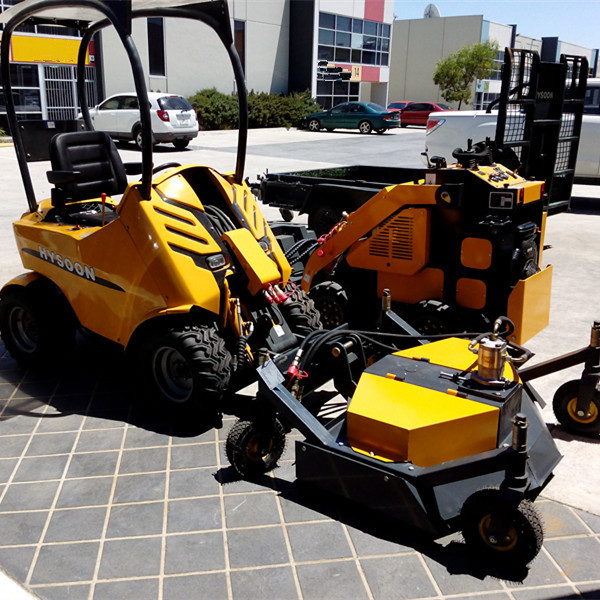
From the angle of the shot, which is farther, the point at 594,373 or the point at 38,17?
the point at 38,17

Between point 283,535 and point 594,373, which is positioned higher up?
point 594,373

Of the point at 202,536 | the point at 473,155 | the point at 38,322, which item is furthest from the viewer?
the point at 473,155

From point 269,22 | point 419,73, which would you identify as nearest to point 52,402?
point 269,22

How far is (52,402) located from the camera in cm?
496

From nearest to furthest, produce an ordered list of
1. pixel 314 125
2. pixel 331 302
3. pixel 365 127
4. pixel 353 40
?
pixel 331 302
pixel 365 127
pixel 314 125
pixel 353 40

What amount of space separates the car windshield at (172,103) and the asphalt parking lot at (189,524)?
54.5 feet

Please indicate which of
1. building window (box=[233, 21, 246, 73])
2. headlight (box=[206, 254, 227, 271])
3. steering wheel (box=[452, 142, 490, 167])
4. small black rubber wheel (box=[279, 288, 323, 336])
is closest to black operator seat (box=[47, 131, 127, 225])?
headlight (box=[206, 254, 227, 271])

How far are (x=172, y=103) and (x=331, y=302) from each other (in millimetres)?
16220

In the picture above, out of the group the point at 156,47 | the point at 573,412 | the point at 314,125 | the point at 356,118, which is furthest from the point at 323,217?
the point at 314,125

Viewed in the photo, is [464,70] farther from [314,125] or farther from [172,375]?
[172,375]

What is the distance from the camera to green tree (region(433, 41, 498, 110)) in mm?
42125

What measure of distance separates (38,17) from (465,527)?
4950 millimetres

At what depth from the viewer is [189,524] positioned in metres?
3.57

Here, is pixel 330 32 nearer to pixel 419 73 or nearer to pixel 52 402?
pixel 419 73
